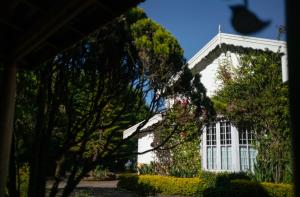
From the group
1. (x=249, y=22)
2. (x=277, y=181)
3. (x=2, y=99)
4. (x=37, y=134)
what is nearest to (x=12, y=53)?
(x=2, y=99)

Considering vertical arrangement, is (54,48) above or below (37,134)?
above

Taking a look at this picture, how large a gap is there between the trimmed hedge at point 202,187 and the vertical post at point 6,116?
9930 mm

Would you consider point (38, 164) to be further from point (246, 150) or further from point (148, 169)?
point (148, 169)

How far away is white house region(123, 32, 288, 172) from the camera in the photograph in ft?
56.9

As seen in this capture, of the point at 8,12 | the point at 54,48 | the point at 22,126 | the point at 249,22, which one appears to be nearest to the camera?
the point at 249,22

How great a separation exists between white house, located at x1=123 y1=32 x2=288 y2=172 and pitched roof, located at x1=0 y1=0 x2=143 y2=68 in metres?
12.1

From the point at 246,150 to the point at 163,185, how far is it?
13.9ft

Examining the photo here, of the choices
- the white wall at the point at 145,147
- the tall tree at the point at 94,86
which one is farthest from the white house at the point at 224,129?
the tall tree at the point at 94,86

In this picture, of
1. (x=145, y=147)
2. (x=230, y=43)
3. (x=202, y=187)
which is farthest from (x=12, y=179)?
(x=145, y=147)

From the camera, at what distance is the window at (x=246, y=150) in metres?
17.0

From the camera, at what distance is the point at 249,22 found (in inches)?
36.7

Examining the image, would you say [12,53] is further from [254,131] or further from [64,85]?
[254,131]

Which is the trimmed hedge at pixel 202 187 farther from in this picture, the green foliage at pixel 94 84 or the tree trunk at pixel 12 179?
the tree trunk at pixel 12 179

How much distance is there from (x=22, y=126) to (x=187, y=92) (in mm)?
3545
